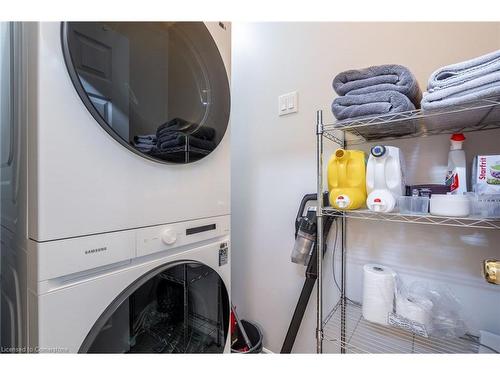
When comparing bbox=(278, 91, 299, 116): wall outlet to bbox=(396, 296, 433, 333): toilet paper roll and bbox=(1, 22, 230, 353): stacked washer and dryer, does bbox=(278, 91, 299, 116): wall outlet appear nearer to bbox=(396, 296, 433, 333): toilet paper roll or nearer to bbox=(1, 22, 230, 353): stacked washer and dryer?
bbox=(1, 22, 230, 353): stacked washer and dryer

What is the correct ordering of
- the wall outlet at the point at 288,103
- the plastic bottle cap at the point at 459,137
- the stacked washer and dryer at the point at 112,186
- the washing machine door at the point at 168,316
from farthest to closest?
1. the wall outlet at the point at 288,103
2. the plastic bottle cap at the point at 459,137
3. the washing machine door at the point at 168,316
4. the stacked washer and dryer at the point at 112,186

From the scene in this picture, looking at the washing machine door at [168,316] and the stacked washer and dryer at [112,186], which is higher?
the stacked washer and dryer at [112,186]

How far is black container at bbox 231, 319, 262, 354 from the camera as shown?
1176 millimetres

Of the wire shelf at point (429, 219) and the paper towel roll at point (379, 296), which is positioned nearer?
the wire shelf at point (429, 219)

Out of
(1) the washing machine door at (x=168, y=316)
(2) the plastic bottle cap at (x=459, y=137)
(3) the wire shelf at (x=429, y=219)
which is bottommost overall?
(1) the washing machine door at (x=168, y=316)

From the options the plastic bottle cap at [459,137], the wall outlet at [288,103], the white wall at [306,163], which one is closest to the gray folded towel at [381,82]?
the plastic bottle cap at [459,137]

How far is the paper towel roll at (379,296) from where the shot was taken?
2.47ft

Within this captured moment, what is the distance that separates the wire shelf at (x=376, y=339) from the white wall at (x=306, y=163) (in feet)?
0.26

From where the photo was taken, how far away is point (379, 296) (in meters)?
0.76

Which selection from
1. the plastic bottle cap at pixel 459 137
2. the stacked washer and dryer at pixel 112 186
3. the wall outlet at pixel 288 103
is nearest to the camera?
the stacked washer and dryer at pixel 112 186

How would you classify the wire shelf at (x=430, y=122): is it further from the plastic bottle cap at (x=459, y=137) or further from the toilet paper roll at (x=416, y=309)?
the toilet paper roll at (x=416, y=309)

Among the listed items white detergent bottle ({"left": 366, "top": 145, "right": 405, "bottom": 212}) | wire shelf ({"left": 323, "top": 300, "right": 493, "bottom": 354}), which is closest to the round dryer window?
white detergent bottle ({"left": 366, "top": 145, "right": 405, "bottom": 212})
